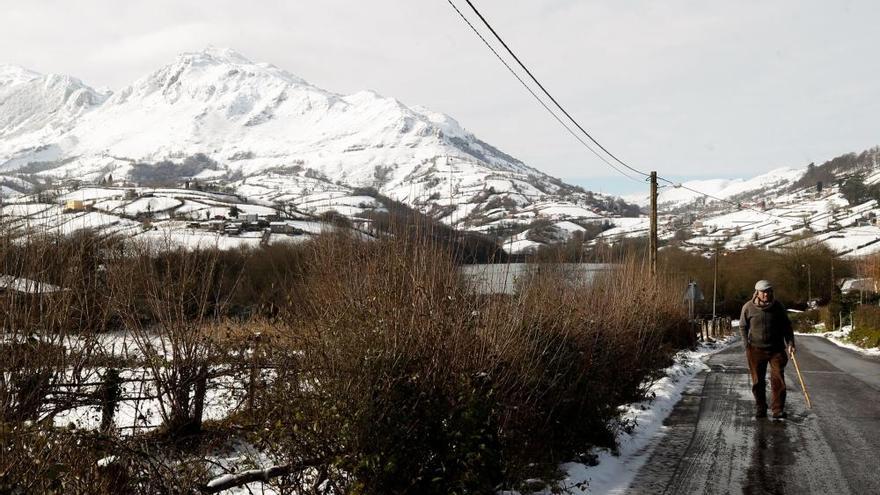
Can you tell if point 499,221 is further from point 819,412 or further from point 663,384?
point 819,412

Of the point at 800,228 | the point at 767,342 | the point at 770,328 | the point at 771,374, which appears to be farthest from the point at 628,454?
the point at 800,228

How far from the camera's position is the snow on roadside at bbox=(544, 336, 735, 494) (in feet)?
20.4

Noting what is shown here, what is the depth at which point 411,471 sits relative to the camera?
4676 mm

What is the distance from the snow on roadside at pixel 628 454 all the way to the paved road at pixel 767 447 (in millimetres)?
135

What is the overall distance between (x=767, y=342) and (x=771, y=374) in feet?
1.44

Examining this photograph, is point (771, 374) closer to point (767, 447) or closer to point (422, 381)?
point (767, 447)

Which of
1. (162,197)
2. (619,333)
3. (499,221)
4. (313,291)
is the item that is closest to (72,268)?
(313,291)

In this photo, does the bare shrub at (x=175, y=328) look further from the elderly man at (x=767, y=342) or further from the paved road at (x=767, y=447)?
the elderly man at (x=767, y=342)

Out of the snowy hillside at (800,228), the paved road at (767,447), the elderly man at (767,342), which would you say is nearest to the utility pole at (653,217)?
the paved road at (767,447)

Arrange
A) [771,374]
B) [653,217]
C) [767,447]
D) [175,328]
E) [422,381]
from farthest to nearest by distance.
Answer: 1. [653,217]
2. [771,374]
3. [175,328]
4. [767,447]
5. [422,381]

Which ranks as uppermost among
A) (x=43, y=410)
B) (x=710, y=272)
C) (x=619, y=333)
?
(x=710, y=272)

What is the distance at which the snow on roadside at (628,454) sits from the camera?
623 cm

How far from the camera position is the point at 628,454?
7.53 meters

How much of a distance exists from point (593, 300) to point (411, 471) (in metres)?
6.27
